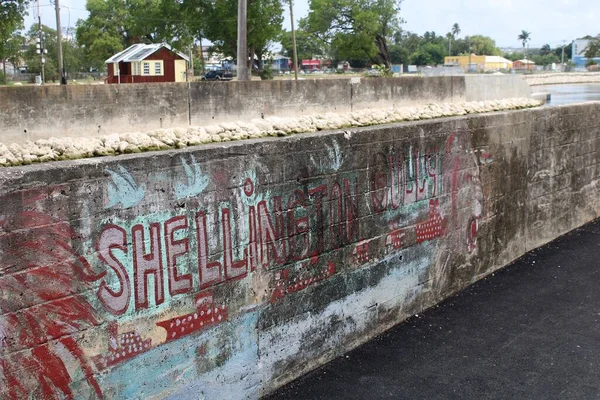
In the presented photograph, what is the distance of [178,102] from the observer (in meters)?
11.0

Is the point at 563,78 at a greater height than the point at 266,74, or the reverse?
the point at 266,74

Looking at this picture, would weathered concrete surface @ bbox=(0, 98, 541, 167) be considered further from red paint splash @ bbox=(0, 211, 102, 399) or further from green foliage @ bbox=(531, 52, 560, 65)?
green foliage @ bbox=(531, 52, 560, 65)

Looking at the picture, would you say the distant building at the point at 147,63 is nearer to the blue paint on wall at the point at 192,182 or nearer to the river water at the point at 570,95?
the river water at the point at 570,95

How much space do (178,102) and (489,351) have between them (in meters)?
5.72

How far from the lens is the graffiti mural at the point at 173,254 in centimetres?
545

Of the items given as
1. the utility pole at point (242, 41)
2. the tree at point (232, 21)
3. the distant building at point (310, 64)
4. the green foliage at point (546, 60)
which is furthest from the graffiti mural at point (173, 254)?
the green foliage at point (546, 60)

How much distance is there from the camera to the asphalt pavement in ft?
25.0

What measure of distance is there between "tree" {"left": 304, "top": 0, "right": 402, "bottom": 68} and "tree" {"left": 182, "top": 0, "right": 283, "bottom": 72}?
24.0m

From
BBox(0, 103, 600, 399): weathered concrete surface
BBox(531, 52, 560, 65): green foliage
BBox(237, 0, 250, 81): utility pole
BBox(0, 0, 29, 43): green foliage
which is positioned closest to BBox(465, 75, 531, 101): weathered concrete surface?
BBox(0, 103, 600, 399): weathered concrete surface

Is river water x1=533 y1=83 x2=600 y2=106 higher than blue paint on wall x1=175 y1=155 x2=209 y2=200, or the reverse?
river water x1=533 y1=83 x2=600 y2=106

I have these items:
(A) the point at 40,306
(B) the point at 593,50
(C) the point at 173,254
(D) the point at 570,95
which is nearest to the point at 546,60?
(B) the point at 593,50

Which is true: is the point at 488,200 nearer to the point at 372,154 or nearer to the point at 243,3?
the point at 372,154

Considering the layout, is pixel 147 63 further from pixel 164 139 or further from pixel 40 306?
pixel 40 306

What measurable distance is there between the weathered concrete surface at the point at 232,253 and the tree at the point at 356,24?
66.4 m
